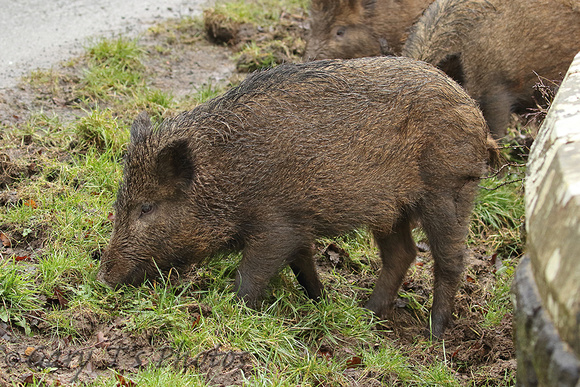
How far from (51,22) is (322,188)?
5881 millimetres

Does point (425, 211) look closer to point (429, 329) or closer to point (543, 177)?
point (429, 329)

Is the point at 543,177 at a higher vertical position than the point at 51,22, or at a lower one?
higher

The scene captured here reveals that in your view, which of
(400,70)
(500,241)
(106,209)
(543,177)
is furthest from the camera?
(500,241)

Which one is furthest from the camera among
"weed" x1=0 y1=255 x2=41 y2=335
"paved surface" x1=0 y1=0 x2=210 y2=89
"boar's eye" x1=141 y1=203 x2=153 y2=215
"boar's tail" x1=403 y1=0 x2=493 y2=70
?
"paved surface" x1=0 y1=0 x2=210 y2=89

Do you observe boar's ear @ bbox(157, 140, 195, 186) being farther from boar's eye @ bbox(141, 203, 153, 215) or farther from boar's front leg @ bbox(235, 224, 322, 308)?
boar's front leg @ bbox(235, 224, 322, 308)

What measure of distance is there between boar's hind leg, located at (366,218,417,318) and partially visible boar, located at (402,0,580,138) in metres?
2.44

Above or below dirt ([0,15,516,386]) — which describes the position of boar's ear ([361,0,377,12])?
above

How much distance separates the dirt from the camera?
13.4ft

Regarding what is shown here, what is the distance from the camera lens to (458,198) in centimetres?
525

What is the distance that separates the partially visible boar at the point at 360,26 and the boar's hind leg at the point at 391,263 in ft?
13.1

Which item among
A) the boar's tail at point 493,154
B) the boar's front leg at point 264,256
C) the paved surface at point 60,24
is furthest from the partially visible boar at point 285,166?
the paved surface at point 60,24

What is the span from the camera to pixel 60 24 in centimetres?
917

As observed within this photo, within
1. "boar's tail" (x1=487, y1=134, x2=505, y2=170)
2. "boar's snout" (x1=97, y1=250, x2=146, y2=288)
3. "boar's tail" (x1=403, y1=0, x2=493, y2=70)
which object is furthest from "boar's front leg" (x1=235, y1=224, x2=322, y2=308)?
"boar's tail" (x1=403, y1=0, x2=493, y2=70)

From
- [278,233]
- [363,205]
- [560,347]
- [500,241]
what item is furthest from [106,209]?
[560,347]
